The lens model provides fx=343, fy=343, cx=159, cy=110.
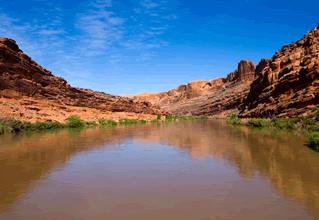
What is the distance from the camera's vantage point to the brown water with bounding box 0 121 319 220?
24.4ft

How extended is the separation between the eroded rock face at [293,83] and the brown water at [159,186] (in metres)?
24.2

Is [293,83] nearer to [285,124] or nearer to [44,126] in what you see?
[285,124]

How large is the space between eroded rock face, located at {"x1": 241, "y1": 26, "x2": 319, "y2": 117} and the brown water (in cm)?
2420

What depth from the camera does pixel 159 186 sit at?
1005 centimetres

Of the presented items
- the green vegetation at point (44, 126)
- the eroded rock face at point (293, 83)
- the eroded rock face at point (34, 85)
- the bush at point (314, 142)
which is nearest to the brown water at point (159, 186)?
the bush at point (314, 142)

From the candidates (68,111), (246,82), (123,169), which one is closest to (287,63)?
(68,111)

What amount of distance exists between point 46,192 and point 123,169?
164 inches

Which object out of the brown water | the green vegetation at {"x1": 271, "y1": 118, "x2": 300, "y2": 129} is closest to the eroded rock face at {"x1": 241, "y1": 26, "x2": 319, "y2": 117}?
the green vegetation at {"x1": 271, "y1": 118, "x2": 300, "y2": 129}

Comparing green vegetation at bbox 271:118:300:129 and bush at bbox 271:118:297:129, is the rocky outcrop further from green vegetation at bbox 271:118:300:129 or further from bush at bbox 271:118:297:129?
green vegetation at bbox 271:118:300:129

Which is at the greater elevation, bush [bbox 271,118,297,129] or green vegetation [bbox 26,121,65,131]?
bush [bbox 271,118,297,129]

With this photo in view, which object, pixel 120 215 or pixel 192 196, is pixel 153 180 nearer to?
pixel 192 196

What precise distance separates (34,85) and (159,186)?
45544 millimetres

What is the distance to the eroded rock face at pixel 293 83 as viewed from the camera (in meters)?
39.3

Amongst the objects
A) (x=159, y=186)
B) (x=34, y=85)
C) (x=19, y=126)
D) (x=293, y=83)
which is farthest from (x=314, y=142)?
Result: (x=34, y=85)
